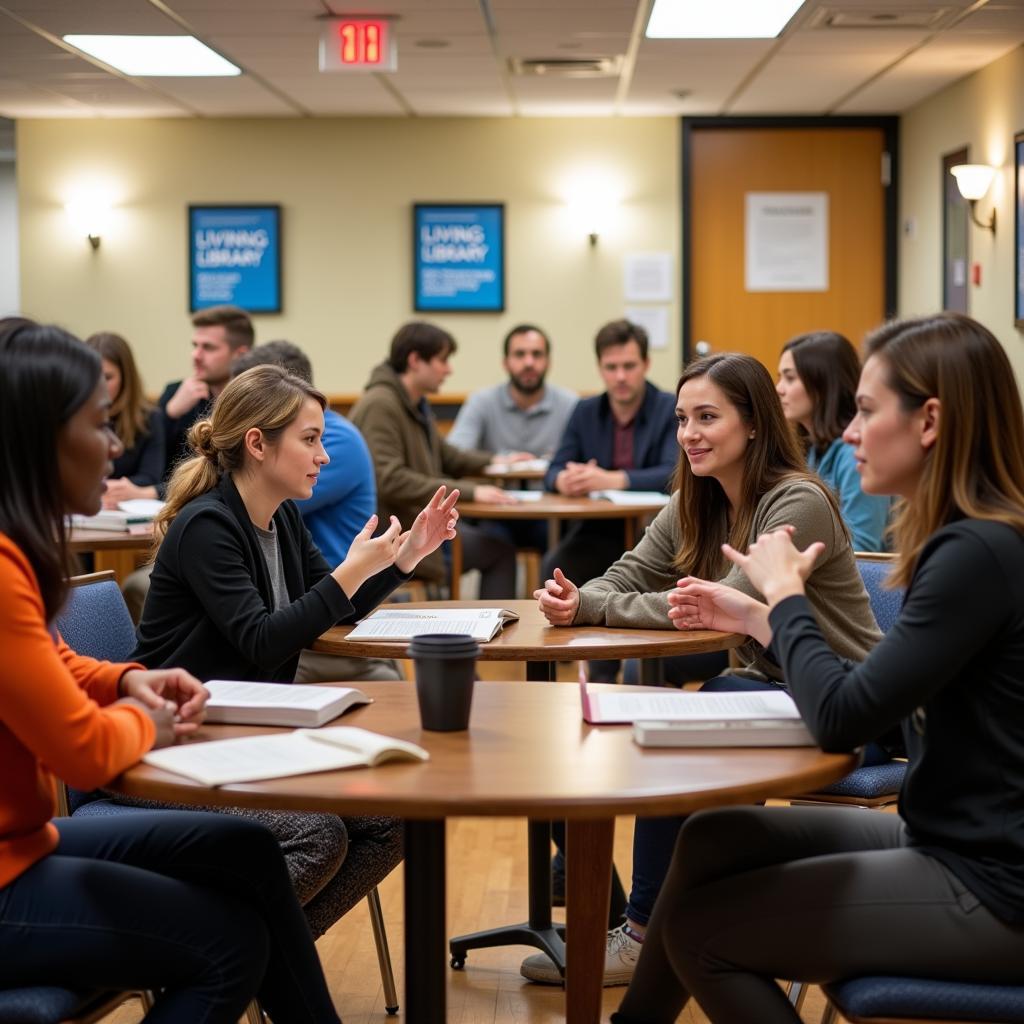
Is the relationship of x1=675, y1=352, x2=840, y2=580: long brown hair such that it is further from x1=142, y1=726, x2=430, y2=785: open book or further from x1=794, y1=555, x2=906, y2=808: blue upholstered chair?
x1=142, y1=726, x2=430, y2=785: open book

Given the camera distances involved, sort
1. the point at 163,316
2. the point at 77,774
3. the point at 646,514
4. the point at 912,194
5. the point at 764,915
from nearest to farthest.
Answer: the point at 77,774
the point at 764,915
the point at 646,514
the point at 912,194
the point at 163,316

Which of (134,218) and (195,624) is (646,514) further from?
(134,218)

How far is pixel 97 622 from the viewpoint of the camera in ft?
7.85

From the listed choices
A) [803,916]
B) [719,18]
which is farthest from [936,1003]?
[719,18]

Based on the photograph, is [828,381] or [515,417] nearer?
[828,381]

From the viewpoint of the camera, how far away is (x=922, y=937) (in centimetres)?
154

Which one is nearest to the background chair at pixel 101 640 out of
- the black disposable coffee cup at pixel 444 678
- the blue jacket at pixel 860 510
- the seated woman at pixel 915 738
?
the black disposable coffee cup at pixel 444 678

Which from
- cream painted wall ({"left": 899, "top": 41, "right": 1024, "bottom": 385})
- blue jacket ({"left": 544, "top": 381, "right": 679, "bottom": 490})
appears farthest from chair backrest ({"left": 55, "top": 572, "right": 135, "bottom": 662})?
cream painted wall ({"left": 899, "top": 41, "right": 1024, "bottom": 385})

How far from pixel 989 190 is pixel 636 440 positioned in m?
2.74

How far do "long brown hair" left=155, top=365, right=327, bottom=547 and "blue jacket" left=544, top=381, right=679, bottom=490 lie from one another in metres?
3.03

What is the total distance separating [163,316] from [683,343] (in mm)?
3353

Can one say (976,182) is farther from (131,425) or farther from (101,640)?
(101,640)

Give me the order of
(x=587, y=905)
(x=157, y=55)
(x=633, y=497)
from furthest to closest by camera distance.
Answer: (x=157, y=55) < (x=633, y=497) < (x=587, y=905)

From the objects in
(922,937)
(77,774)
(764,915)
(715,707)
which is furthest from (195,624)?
(922,937)
